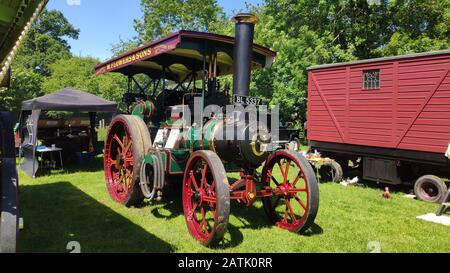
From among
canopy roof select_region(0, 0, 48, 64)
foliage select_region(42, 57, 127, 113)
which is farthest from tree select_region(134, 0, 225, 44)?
canopy roof select_region(0, 0, 48, 64)

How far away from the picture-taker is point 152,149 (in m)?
5.78

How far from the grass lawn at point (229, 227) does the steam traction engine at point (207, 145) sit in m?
0.28

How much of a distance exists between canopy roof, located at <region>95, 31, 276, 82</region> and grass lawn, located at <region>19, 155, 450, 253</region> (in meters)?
2.43

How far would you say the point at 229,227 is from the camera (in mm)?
5129

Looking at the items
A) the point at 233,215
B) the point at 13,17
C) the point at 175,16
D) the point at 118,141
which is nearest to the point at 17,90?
the point at 175,16

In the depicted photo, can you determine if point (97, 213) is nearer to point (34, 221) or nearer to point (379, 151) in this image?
point (34, 221)

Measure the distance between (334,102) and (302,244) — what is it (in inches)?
212

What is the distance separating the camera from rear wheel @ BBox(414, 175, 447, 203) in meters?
6.83

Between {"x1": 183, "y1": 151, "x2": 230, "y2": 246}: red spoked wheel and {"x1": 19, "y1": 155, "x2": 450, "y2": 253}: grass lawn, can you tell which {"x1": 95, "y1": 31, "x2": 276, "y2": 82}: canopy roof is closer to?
{"x1": 183, "y1": 151, "x2": 230, "y2": 246}: red spoked wheel

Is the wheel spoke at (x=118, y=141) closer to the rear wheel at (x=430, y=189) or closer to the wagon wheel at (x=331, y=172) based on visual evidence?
the wagon wheel at (x=331, y=172)

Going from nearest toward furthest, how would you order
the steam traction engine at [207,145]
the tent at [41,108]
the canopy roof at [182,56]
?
the steam traction engine at [207,145]
the canopy roof at [182,56]
the tent at [41,108]

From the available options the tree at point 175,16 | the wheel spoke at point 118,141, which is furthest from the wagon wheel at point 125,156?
the tree at point 175,16

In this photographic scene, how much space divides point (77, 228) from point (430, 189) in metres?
6.46

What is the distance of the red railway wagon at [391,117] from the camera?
6984 millimetres
